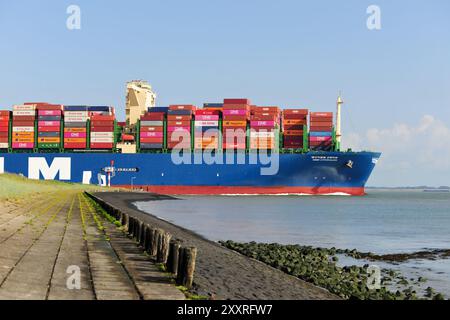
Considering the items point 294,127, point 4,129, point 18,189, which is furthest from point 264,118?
point 18,189

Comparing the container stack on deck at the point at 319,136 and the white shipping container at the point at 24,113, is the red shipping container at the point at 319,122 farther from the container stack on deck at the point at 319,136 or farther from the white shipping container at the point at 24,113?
the white shipping container at the point at 24,113

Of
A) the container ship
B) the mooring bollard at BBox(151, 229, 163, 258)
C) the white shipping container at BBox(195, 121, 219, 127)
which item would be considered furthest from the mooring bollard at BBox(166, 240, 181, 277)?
the white shipping container at BBox(195, 121, 219, 127)

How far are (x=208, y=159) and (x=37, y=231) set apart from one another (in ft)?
220

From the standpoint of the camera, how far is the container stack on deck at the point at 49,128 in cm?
8756

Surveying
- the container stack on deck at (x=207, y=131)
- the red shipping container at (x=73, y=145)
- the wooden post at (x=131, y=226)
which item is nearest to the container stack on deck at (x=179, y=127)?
the container stack on deck at (x=207, y=131)

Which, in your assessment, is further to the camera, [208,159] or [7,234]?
[208,159]

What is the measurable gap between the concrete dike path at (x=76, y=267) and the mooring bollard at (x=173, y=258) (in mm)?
191

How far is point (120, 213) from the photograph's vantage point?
69.2 ft

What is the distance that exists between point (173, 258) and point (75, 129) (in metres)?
80.7

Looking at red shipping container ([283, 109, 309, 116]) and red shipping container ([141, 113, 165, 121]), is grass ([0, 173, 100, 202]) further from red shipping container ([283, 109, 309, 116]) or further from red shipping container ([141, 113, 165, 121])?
red shipping container ([283, 109, 309, 116])

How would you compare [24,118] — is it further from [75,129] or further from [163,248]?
[163,248]
